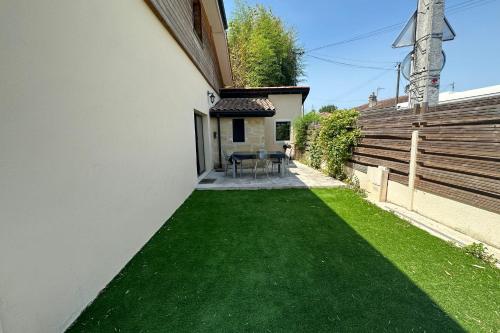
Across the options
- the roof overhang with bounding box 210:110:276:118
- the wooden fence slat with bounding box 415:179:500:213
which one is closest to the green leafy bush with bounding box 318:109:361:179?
the wooden fence slat with bounding box 415:179:500:213

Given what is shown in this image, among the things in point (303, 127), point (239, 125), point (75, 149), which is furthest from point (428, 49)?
point (239, 125)

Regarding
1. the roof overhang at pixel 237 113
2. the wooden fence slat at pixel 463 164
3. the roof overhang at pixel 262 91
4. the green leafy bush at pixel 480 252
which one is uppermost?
the roof overhang at pixel 262 91

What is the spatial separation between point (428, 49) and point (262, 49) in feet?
44.5

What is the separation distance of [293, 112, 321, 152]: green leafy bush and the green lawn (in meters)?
6.61

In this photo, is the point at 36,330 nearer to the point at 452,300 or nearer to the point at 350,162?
the point at 452,300

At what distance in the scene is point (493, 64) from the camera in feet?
38.9

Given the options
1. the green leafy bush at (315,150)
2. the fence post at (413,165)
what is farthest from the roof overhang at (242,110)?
the fence post at (413,165)

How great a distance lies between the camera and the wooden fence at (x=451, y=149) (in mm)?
2973

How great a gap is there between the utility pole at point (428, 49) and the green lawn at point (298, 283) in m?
2.73

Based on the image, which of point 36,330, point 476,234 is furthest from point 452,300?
point 36,330

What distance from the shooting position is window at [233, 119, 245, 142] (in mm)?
10156

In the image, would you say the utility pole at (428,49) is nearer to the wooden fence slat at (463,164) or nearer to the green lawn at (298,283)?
the wooden fence slat at (463,164)

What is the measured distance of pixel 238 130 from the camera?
10.2m

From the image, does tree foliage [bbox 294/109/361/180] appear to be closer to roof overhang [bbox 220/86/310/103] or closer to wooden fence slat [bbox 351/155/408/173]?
wooden fence slat [bbox 351/155/408/173]
